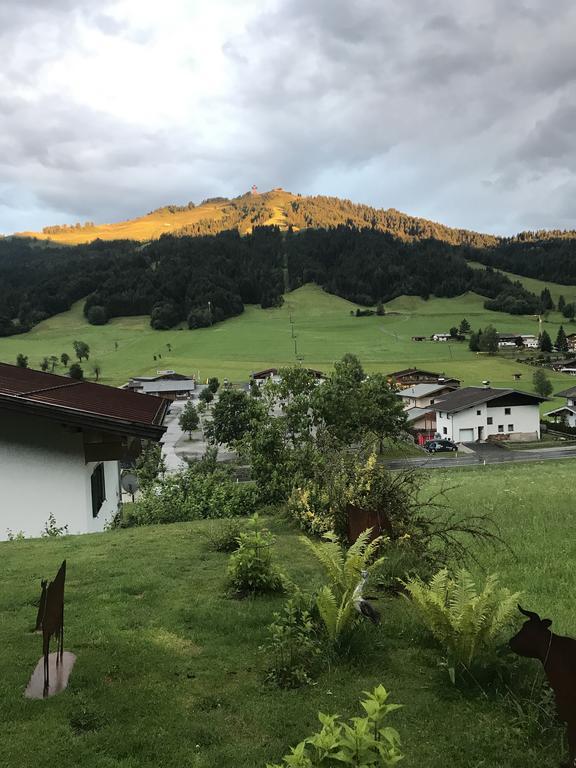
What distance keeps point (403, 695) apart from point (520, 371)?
12080cm

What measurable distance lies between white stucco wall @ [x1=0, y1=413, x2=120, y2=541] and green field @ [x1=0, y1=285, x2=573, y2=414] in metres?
102

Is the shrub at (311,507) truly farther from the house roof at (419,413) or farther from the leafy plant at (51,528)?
the house roof at (419,413)

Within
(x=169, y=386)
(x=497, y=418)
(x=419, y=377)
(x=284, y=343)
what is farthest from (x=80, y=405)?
(x=284, y=343)

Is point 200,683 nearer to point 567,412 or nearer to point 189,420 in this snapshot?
point 189,420

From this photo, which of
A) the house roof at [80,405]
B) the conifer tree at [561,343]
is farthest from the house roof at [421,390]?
the house roof at [80,405]

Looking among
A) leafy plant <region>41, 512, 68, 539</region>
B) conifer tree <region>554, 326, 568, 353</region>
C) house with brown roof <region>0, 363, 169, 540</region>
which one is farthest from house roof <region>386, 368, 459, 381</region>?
leafy plant <region>41, 512, 68, 539</region>

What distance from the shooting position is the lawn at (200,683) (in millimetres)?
3945

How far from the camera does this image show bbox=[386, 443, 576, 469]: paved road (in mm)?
50800

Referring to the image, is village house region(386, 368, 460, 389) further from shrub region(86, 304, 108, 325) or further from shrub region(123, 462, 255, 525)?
shrub region(86, 304, 108, 325)

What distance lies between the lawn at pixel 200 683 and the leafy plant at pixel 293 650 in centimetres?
13

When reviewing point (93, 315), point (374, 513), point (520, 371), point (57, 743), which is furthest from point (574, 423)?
point (93, 315)

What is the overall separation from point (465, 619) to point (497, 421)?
7215 centimetres

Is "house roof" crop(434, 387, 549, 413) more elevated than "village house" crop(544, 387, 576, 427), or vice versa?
"house roof" crop(434, 387, 549, 413)

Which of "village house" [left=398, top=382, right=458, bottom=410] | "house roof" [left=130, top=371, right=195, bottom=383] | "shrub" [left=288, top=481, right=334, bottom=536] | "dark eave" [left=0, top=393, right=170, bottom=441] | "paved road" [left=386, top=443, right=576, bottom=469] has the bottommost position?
"paved road" [left=386, top=443, right=576, bottom=469]
